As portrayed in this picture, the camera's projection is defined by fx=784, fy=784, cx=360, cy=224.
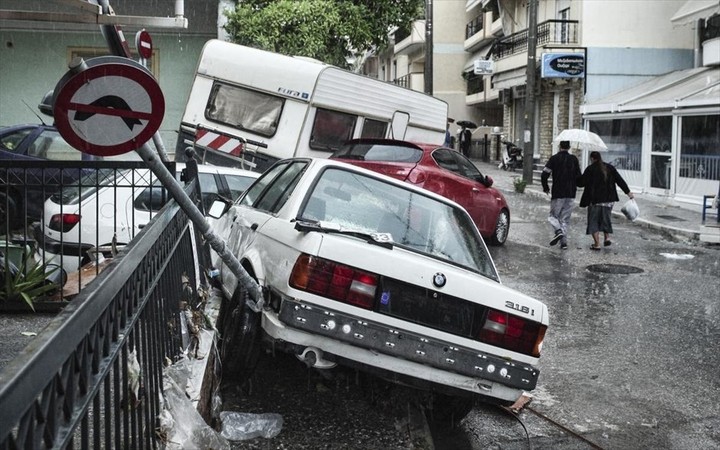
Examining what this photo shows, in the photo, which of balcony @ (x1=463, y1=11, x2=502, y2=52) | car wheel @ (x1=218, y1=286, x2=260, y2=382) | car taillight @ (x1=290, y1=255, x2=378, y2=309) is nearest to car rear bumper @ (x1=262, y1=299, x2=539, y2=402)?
car taillight @ (x1=290, y1=255, x2=378, y2=309)

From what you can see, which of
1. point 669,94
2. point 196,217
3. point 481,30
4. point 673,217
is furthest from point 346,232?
point 481,30

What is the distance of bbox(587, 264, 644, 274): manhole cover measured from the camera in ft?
37.5

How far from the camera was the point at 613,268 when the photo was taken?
11641 mm

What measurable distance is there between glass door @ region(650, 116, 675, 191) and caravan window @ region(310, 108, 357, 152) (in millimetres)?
10270

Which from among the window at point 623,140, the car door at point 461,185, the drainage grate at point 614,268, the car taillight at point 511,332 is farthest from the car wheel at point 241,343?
the window at point 623,140

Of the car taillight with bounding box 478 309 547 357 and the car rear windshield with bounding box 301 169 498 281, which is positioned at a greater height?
the car rear windshield with bounding box 301 169 498 281

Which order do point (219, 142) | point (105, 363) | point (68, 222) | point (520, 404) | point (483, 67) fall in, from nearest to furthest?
1. point (105, 363)
2. point (520, 404)
3. point (68, 222)
4. point (219, 142)
5. point (483, 67)

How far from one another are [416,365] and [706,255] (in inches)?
394

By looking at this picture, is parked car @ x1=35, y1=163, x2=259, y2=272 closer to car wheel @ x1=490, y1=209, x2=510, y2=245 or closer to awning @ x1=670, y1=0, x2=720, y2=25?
car wheel @ x1=490, y1=209, x2=510, y2=245

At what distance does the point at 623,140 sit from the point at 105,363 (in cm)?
2326

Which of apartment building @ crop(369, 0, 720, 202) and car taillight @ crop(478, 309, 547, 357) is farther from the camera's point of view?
apartment building @ crop(369, 0, 720, 202)

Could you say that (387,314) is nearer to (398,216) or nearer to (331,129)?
(398,216)

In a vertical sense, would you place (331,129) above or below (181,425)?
above

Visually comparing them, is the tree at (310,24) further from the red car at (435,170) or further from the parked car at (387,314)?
the parked car at (387,314)
